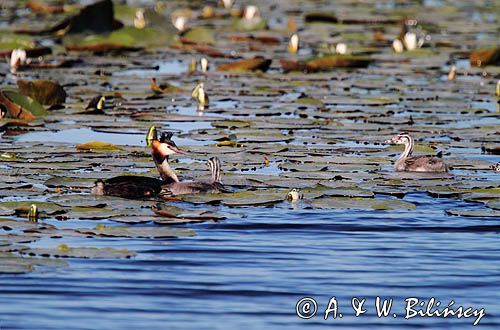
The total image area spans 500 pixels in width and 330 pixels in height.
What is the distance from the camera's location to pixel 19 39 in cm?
2564

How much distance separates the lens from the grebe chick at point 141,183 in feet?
38.4

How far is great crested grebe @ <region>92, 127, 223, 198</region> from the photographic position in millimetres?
11742

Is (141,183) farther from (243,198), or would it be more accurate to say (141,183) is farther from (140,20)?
(140,20)

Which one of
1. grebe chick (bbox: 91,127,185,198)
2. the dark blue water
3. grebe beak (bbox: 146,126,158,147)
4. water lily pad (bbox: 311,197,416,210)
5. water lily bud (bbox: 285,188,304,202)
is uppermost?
grebe beak (bbox: 146,126,158,147)

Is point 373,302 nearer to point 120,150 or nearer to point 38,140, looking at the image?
point 120,150

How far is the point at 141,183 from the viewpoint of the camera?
11.9 metres

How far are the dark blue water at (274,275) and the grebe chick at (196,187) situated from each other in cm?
55

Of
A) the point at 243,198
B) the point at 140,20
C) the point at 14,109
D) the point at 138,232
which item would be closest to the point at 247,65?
the point at 14,109

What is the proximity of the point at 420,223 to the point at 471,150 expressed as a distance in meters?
4.05

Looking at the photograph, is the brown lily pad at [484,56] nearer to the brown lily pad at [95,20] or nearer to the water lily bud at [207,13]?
the brown lily pad at [95,20]

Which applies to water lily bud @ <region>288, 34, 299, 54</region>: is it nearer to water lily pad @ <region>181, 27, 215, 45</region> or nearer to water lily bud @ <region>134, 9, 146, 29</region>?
water lily pad @ <region>181, 27, 215, 45</region>

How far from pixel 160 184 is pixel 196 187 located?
362 mm

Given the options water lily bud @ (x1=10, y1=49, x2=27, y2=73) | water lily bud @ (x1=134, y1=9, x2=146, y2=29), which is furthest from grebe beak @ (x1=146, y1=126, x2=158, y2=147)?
water lily bud @ (x1=134, y1=9, x2=146, y2=29)

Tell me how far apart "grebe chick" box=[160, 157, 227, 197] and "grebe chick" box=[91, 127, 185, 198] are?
0.09 m
